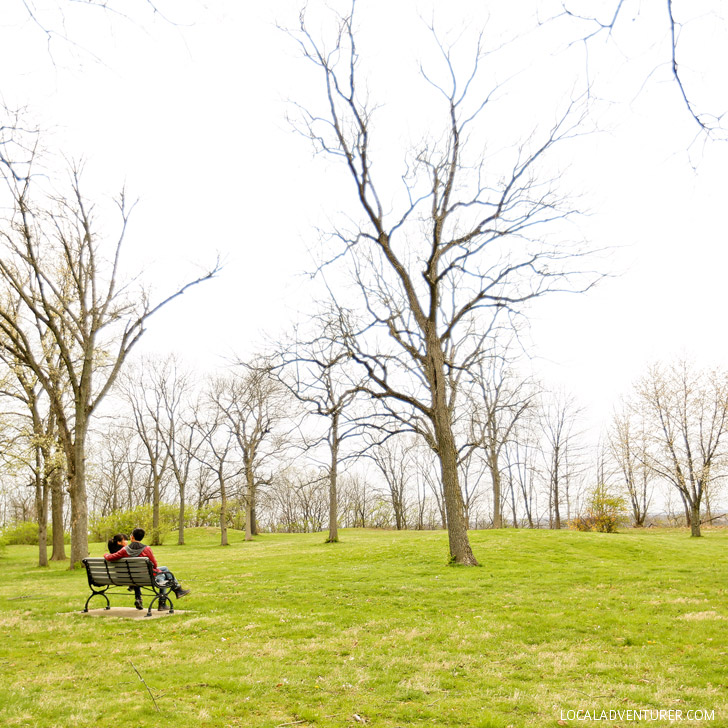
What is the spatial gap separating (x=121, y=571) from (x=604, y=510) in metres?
31.5

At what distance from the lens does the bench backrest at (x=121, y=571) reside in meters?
8.70

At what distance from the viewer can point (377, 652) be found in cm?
673

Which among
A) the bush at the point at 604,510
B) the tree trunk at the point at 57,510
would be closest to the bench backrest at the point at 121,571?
the tree trunk at the point at 57,510

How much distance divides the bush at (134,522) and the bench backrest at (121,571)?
1114 inches

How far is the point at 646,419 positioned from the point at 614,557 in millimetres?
18771

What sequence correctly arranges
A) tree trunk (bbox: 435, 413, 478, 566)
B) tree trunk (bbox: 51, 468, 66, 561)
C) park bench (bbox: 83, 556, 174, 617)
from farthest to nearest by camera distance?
tree trunk (bbox: 51, 468, 66, 561)
tree trunk (bbox: 435, 413, 478, 566)
park bench (bbox: 83, 556, 174, 617)

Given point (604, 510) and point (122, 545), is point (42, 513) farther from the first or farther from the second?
point (604, 510)

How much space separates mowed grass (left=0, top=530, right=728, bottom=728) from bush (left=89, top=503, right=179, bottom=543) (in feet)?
79.5

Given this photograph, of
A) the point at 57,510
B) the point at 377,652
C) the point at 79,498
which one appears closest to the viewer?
the point at 377,652

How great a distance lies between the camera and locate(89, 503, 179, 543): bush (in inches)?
1428

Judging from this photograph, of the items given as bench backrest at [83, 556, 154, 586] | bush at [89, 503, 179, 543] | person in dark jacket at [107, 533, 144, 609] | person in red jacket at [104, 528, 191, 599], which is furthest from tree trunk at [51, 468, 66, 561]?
person in red jacket at [104, 528, 191, 599]

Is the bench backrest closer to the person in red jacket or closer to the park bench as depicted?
the park bench

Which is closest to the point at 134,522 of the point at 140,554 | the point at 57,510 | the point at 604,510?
the point at 57,510

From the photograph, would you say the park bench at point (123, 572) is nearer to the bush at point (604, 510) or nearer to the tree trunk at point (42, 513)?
the tree trunk at point (42, 513)
